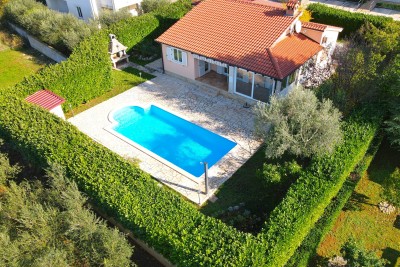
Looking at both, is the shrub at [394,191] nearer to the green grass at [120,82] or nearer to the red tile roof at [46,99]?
the red tile roof at [46,99]

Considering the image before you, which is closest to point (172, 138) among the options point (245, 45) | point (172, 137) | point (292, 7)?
point (172, 137)

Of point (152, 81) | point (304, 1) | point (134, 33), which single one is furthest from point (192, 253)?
point (304, 1)

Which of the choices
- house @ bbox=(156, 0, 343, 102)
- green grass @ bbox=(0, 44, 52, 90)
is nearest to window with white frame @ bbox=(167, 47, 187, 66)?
house @ bbox=(156, 0, 343, 102)

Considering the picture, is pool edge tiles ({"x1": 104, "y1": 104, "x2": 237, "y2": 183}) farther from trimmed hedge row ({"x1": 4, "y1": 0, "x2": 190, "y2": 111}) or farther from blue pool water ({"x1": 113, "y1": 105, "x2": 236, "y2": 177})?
trimmed hedge row ({"x1": 4, "y1": 0, "x2": 190, "y2": 111})

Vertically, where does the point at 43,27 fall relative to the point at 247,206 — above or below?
above

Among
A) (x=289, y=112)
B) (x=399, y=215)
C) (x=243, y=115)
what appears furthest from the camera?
(x=243, y=115)

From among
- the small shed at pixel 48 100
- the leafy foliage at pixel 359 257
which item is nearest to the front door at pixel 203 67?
the small shed at pixel 48 100

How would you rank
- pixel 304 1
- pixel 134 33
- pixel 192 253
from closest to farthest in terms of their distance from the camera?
pixel 192 253
pixel 134 33
pixel 304 1

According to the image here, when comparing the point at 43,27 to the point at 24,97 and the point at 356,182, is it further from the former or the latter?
the point at 356,182
